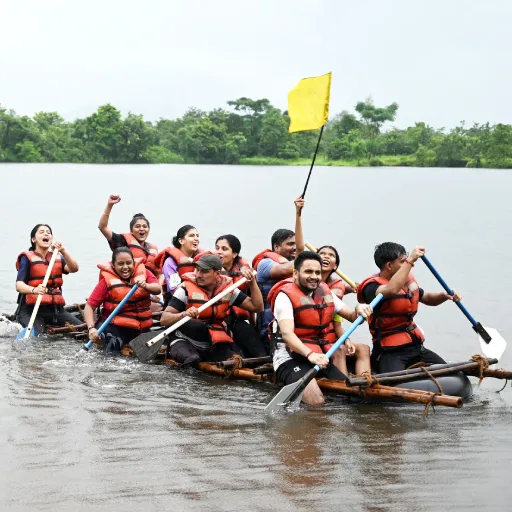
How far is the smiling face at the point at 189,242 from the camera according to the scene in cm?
935

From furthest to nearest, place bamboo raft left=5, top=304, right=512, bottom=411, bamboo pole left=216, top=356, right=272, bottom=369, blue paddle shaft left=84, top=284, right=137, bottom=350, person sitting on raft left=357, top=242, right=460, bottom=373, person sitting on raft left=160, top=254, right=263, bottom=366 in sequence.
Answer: blue paddle shaft left=84, top=284, right=137, bottom=350, person sitting on raft left=160, top=254, right=263, bottom=366, bamboo pole left=216, top=356, right=272, bottom=369, person sitting on raft left=357, top=242, right=460, bottom=373, bamboo raft left=5, top=304, right=512, bottom=411

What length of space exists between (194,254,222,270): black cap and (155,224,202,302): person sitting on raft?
43.8 inches

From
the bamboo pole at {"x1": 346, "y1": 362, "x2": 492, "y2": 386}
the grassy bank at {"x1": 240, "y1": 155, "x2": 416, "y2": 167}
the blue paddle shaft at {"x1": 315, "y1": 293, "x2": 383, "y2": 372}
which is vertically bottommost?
the bamboo pole at {"x1": 346, "y1": 362, "x2": 492, "y2": 386}

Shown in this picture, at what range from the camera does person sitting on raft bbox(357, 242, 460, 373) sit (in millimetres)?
7320

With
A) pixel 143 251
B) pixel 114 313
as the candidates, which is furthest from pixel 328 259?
pixel 143 251

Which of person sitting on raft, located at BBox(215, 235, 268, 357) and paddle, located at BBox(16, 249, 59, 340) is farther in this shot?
paddle, located at BBox(16, 249, 59, 340)

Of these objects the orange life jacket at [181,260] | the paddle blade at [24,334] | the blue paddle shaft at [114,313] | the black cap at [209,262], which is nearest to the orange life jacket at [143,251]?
the orange life jacket at [181,260]

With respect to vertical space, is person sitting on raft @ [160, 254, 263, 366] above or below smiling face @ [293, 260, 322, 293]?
below

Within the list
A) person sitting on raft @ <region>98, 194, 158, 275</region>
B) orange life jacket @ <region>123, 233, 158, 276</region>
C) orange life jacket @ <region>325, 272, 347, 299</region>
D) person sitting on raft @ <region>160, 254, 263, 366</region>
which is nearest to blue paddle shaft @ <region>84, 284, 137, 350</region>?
person sitting on raft @ <region>160, 254, 263, 366</region>

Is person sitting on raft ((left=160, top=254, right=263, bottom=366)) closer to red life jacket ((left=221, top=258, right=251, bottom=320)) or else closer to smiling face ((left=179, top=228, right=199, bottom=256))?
red life jacket ((left=221, top=258, right=251, bottom=320))

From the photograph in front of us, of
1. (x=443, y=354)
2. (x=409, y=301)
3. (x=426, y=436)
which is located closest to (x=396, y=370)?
(x=409, y=301)

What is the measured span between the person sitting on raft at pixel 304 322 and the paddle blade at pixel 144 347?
5.16 ft

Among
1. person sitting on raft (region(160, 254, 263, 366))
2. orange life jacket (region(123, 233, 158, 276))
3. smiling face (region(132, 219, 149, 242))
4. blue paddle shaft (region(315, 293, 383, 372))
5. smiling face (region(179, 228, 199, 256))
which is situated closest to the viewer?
blue paddle shaft (region(315, 293, 383, 372))

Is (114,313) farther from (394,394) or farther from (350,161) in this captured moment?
(350,161)
